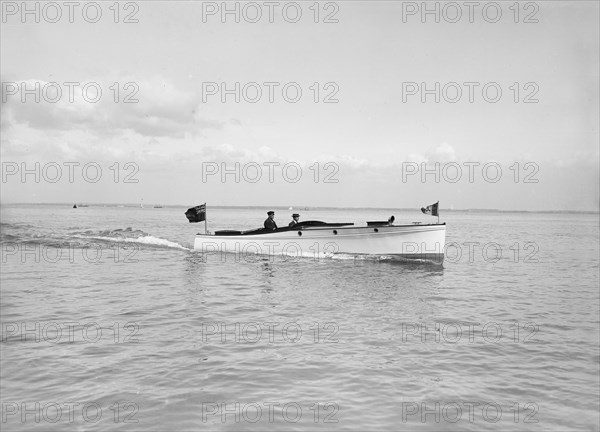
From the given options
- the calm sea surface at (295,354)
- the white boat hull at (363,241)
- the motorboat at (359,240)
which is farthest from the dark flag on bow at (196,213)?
the calm sea surface at (295,354)

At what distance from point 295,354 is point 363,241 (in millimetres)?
15638

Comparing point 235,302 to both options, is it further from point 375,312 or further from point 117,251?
point 117,251

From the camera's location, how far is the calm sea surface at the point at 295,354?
21.2 ft

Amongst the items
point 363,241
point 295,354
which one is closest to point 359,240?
point 363,241

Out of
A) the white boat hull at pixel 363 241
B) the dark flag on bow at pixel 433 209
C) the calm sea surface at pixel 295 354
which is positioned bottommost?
the calm sea surface at pixel 295 354

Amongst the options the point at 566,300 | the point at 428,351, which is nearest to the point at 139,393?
the point at 428,351

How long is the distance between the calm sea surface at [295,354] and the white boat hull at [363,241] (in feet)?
14.8

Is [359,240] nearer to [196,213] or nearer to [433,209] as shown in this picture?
[433,209]

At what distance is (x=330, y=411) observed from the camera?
6.51 meters

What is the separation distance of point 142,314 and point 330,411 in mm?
7589

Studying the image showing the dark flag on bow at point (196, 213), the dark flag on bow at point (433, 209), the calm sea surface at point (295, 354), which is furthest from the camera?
the dark flag on bow at point (196, 213)

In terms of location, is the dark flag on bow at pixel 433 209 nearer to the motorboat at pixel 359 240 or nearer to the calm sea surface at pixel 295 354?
the motorboat at pixel 359 240

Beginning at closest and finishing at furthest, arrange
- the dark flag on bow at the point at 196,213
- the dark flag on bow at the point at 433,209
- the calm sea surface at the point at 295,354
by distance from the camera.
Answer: the calm sea surface at the point at 295,354, the dark flag on bow at the point at 433,209, the dark flag on bow at the point at 196,213

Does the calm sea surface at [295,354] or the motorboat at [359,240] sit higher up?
the motorboat at [359,240]
